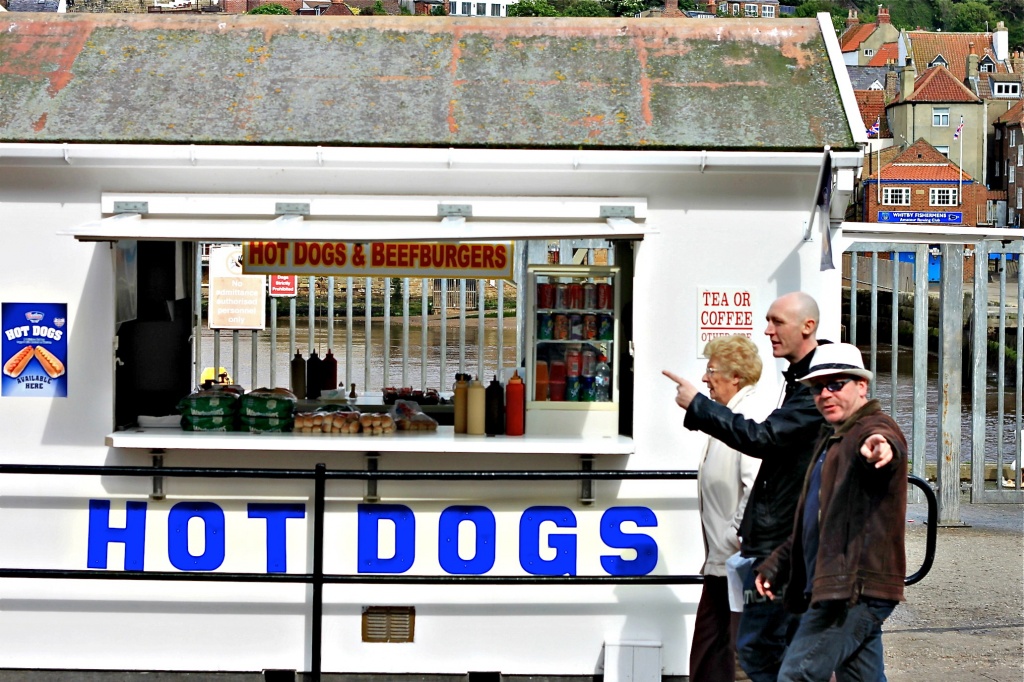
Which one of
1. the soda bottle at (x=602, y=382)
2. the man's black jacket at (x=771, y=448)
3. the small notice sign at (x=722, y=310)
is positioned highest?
the small notice sign at (x=722, y=310)

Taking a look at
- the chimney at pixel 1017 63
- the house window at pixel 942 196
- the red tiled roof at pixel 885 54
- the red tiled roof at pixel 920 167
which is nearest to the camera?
the red tiled roof at pixel 920 167

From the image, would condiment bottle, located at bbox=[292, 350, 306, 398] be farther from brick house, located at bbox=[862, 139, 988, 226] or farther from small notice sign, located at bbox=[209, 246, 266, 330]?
brick house, located at bbox=[862, 139, 988, 226]

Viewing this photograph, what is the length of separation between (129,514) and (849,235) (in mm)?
4653

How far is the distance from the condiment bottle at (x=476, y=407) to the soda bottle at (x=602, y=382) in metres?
0.57

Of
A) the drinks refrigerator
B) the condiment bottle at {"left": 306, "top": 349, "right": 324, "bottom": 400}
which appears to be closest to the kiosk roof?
the drinks refrigerator

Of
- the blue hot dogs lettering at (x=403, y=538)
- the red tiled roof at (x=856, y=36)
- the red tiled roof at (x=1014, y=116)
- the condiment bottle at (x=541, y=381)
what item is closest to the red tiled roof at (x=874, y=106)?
the red tiled roof at (x=1014, y=116)

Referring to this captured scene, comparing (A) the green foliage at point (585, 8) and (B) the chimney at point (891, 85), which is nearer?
(B) the chimney at point (891, 85)

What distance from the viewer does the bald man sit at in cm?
455

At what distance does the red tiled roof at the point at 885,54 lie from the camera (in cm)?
13562

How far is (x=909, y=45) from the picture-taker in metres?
138

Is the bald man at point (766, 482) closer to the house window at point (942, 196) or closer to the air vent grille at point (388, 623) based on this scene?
the air vent grille at point (388, 623)

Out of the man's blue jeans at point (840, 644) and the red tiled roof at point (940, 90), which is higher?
the red tiled roof at point (940, 90)

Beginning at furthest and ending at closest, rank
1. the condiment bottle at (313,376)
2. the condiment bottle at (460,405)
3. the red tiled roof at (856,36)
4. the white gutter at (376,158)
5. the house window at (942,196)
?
1. the red tiled roof at (856,36)
2. the house window at (942,196)
3. the condiment bottle at (313,376)
4. the condiment bottle at (460,405)
5. the white gutter at (376,158)

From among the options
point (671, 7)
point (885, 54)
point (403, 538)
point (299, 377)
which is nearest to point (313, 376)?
point (299, 377)
